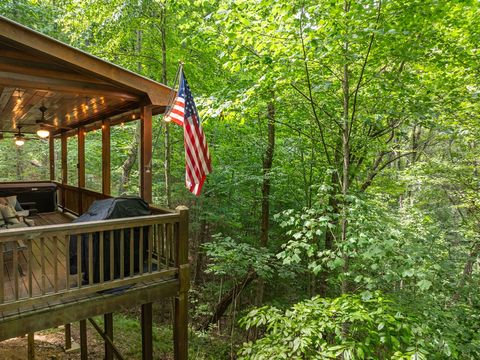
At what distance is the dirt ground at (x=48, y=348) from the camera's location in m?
7.45

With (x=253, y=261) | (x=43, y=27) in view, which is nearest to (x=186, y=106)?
(x=253, y=261)

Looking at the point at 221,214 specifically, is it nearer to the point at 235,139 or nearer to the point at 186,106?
the point at 235,139

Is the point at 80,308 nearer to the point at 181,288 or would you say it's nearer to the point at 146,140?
the point at 181,288

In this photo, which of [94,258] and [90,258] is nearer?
[90,258]

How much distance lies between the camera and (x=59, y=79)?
14.7 feet

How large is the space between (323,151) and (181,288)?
236 inches

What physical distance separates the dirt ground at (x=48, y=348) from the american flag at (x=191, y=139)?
22.1 ft

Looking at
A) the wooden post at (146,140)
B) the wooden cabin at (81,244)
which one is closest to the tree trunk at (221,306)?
the wooden cabin at (81,244)

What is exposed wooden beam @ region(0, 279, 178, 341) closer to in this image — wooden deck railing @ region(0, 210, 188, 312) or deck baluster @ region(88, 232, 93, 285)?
wooden deck railing @ region(0, 210, 188, 312)

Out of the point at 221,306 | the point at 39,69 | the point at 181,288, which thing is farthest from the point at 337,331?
the point at 221,306

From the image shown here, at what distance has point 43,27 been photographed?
A: 37.0 ft

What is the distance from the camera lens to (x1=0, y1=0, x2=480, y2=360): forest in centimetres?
378

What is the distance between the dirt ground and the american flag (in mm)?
6735

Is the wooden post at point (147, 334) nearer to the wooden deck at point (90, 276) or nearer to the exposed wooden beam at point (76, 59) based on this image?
the wooden deck at point (90, 276)
